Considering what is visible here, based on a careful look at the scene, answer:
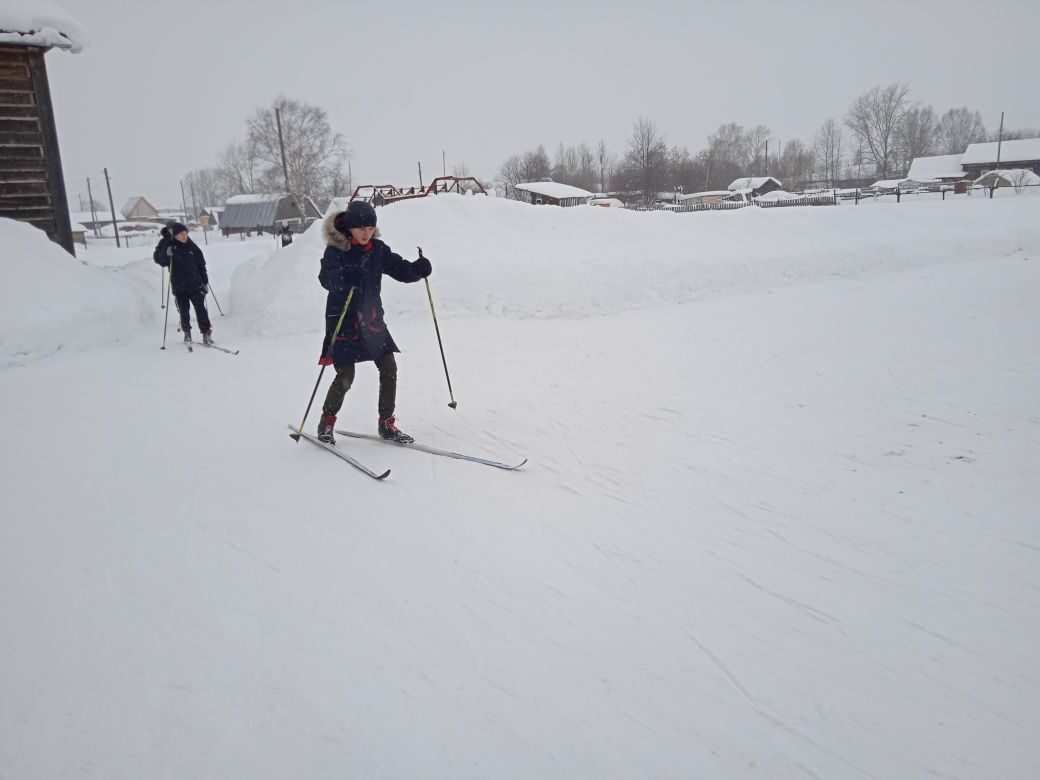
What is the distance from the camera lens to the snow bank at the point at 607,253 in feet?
34.1

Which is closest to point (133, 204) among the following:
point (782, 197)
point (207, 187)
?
point (207, 187)

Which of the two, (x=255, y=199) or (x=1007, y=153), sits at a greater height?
(x=1007, y=153)

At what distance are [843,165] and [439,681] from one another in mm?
111289

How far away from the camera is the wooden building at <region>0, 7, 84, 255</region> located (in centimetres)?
1160

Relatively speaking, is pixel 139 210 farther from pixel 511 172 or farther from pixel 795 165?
pixel 795 165

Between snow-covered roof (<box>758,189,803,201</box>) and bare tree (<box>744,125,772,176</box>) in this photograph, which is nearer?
snow-covered roof (<box>758,189,803,201</box>)

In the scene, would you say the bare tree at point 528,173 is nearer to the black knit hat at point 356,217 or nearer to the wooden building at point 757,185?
the wooden building at point 757,185

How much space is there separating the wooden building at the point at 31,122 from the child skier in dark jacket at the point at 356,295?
11098 millimetres

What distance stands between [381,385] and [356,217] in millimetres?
1297

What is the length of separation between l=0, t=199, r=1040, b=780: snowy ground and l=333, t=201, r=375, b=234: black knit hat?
1.76 meters

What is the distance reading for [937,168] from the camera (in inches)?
2557

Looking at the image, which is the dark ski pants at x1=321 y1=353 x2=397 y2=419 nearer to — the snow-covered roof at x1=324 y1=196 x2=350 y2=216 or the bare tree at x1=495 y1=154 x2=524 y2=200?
the snow-covered roof at x1=324 y1=196 x2=350 y2=216

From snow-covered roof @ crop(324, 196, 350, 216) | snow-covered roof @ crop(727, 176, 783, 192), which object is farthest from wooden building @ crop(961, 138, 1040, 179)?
snow-covered roof @ crop(324, 196, 350, 216)

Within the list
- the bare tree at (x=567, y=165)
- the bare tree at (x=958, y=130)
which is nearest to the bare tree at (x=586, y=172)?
the bare tree at (x=567, y=165)
